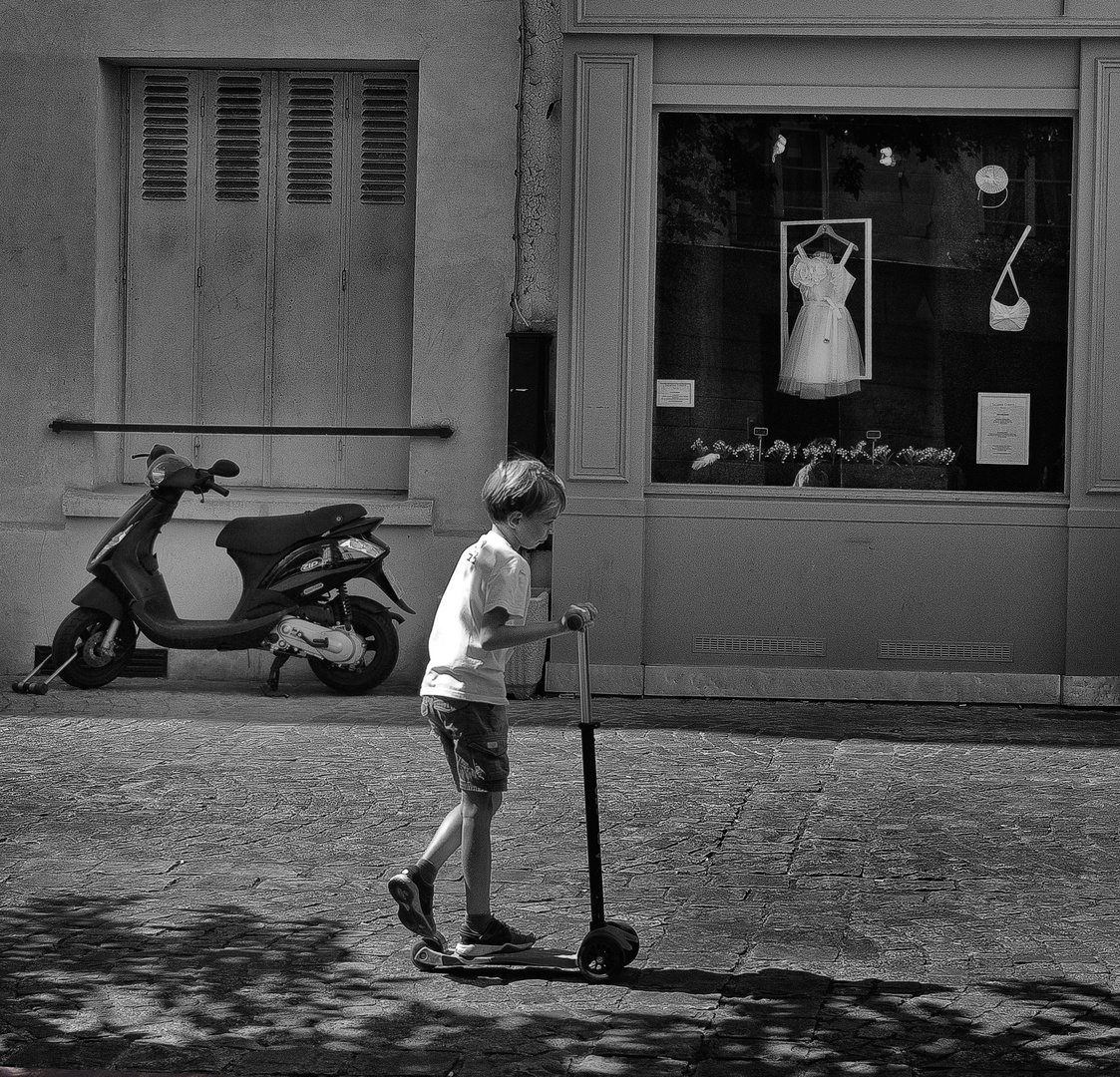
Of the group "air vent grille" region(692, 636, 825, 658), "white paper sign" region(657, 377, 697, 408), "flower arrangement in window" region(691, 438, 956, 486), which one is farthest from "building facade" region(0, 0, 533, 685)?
"air vent grille" region(692, 636, 825, 658)

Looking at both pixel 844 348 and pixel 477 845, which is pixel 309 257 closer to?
pixel 844 348

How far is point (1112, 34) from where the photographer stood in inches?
372

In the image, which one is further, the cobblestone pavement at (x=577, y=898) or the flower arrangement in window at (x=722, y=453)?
the flower arrangement in window at (x=722, y=453)

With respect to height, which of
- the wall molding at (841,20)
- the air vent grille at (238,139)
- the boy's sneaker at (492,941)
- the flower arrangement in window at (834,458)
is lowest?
the boy's sneaker at (492,941)

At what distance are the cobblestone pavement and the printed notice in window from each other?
1.90 meters

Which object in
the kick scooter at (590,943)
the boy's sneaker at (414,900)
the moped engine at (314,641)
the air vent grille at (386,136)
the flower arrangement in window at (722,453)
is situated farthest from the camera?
the air vent grille at (386,136)

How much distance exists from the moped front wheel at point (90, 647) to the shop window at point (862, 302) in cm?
337

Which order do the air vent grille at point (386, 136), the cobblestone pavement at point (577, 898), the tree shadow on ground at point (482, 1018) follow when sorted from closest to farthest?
the tree shadow on ground at point (482, 1018), the cobblestone pavement at point (577, 898), the air vent grille at point (386, 136)

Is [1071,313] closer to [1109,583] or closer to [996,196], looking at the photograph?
[996,196]

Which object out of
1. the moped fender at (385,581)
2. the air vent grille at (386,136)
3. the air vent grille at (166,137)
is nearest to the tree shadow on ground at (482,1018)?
the moped fender at (385,581)

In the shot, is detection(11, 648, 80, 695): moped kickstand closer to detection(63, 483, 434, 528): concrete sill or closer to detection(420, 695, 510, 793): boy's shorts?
detection(63, 483, 434, 528): concrete sill

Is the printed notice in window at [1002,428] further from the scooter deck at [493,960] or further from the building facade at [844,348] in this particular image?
the scooter deck at [493,960]

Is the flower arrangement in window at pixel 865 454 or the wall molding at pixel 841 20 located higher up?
the wall molding at pixel 841 20

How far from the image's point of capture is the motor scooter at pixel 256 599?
9375 mm
